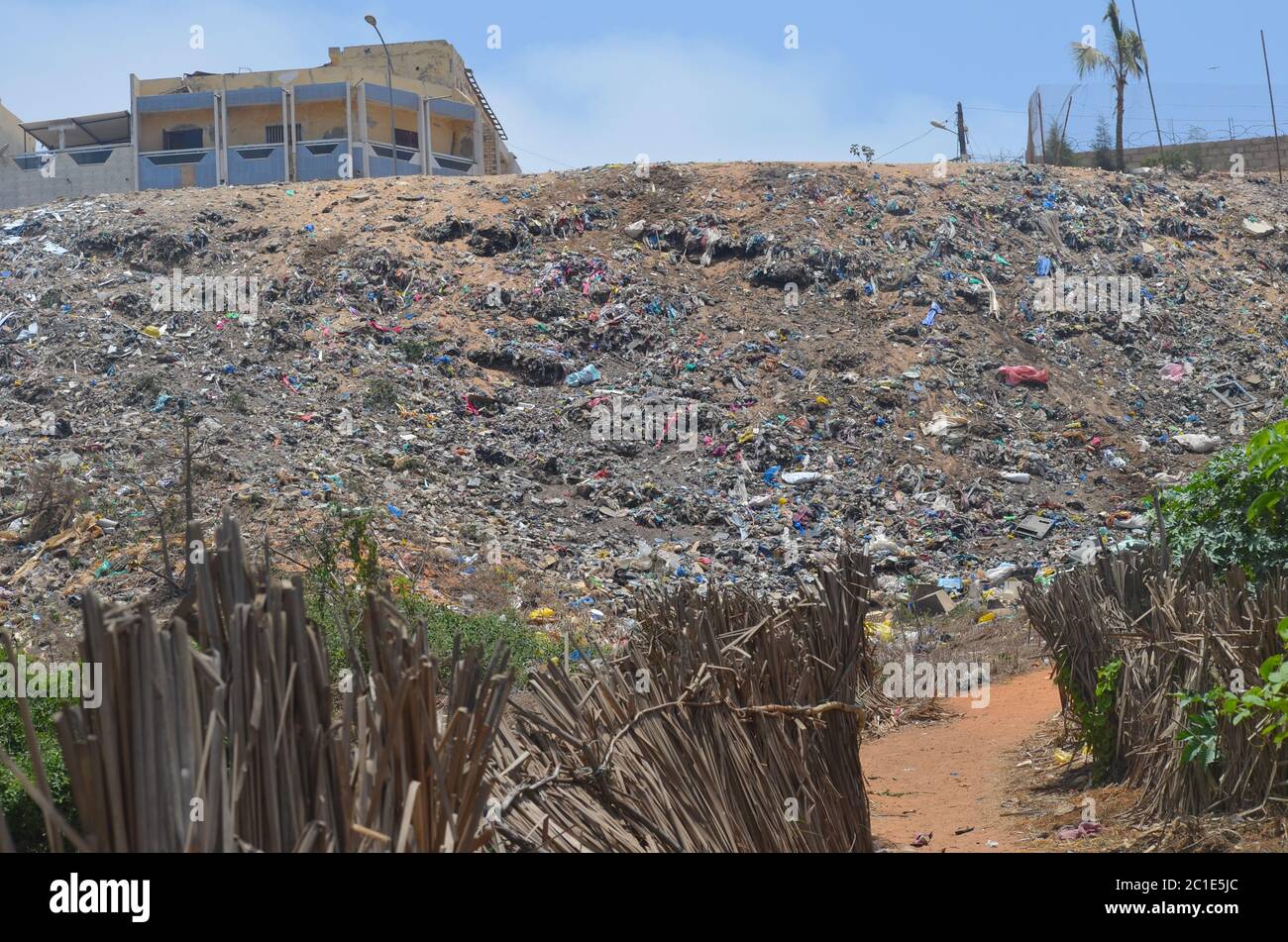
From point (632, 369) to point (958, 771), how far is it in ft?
33.7

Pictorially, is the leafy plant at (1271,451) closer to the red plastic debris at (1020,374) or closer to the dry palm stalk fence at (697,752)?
the dry palm stalk fence at (697,752)

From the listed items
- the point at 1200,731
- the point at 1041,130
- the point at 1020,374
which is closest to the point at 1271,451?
the point at 1200,731

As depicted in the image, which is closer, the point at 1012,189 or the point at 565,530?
the point at 565,530

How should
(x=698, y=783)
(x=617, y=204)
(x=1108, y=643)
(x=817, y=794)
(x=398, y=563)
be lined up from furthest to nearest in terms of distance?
(x=617, y=204), (x=398, y=563), (x=1108, y=643), (x=817, y=794), (x=698, y=783)

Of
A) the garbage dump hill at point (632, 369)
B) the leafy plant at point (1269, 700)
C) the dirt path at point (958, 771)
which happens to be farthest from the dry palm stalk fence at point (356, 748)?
the garbage dump hill at point (632, 369)

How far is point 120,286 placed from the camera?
60.4ft

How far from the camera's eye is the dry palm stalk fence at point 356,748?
1797mm

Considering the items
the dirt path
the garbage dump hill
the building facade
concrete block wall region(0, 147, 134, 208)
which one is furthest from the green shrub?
concrete block wall region(0, 147, 134, 208)

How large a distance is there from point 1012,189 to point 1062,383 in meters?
5.60

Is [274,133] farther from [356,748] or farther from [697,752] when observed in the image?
[356,748]

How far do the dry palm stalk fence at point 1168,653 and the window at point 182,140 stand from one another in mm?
25475

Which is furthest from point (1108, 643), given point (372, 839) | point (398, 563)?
point (398, 563)

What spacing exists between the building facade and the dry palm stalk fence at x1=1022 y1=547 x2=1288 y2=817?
20837 mm

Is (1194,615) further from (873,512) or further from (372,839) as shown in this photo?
(873,512)
